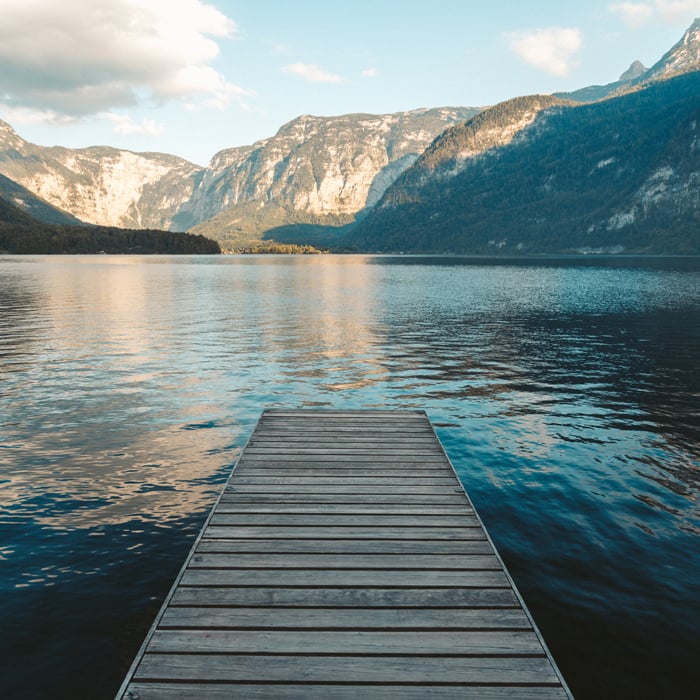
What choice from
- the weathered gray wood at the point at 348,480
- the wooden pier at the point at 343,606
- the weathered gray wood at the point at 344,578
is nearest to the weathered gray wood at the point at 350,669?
the wooden pier at the point at 343,606

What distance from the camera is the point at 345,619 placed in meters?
7.52

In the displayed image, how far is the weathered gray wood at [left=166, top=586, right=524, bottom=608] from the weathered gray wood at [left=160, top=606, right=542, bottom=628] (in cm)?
10

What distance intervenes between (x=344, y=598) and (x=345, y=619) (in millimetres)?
542

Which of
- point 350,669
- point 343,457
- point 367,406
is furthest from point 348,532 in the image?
point 367,406

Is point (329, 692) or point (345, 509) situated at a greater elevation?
point (329, 692)

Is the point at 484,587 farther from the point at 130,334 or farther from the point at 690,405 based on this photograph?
the point at 130,334

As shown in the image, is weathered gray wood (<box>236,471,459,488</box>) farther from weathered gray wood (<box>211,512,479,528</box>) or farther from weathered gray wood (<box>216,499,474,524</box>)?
weathered gray wood (<box>211,512,479,528</box>)

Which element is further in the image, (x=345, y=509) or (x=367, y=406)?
(x=367, y=406)

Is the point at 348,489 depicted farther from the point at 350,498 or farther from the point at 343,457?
the point at 343,457

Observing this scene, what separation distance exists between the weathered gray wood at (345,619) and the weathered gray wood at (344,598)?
3.8 inches

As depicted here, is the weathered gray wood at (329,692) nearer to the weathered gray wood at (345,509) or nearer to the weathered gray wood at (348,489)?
the weathered gray wood at (345,509)

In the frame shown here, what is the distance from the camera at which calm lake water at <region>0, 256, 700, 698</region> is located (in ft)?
31.4

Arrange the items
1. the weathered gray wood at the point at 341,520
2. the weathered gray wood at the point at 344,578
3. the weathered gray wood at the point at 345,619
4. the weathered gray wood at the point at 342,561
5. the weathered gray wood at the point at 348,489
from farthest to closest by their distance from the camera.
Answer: the weathered gray wood at the point at 348,489, the weathered gray wood at the point at 341,520, the weathered gray wood at the point at 342,561, the weathered gray wood at the point at 344,578, the weathered gray wood at the point at 345,619

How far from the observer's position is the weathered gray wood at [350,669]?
21.0ft
